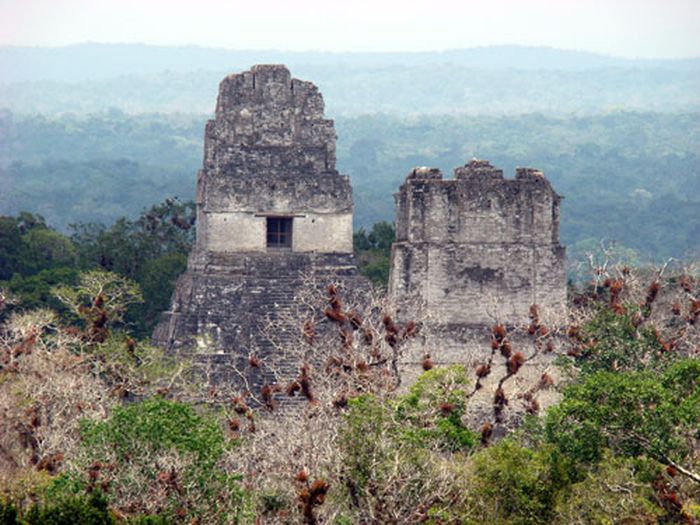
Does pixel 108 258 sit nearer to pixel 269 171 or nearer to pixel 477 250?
pixel 269 171

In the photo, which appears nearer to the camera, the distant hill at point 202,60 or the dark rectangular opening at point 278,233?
the dark rectangular opening at point 278,233

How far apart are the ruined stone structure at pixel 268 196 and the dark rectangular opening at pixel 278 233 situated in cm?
1

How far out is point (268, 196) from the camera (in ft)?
81.6

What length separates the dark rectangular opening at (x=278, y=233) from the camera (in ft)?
82.4

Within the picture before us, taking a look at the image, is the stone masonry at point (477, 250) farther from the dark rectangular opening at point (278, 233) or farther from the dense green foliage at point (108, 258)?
the dense green foliage at point (108, 258)

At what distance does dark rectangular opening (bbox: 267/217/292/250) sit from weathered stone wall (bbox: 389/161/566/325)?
231cm

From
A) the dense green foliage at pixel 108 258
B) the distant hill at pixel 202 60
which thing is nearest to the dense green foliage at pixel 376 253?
the dense green foliage at pixel 108 258

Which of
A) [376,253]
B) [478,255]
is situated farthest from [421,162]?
[478,255]

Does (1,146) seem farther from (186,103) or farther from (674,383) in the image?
(674,383)

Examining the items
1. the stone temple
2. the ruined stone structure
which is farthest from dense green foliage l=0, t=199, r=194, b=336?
the stone temple

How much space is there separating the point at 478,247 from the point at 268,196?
127 inches

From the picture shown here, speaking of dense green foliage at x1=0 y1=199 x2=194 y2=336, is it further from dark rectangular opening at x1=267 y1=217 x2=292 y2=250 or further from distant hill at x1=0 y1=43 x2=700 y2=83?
distant hill at x1=0 y1=43 x2=700 y2=83

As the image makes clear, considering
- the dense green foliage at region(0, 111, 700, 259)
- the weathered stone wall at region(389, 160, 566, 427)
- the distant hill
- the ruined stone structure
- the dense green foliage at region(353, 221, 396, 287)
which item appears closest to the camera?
the weathered stone wall at region(389, 160, 566, 427)

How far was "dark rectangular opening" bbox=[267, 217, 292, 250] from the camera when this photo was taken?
82.4ft
